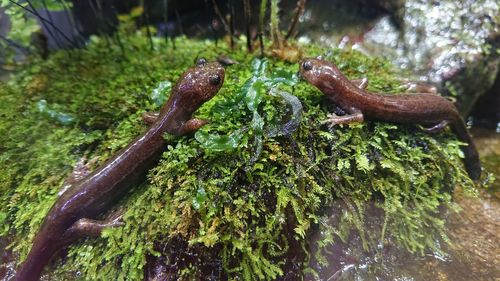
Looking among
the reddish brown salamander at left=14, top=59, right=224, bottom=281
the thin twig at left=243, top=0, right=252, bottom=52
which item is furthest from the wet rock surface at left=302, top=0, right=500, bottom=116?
the reddish brown salamander at left=14, top=59, right=224, bottom=281

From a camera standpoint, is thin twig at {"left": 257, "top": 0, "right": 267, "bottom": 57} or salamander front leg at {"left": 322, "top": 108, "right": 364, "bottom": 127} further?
thin twig at {"left": 257, "top": 0, "right": 267, "bottom": 57}

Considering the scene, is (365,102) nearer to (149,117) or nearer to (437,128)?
(437,128)

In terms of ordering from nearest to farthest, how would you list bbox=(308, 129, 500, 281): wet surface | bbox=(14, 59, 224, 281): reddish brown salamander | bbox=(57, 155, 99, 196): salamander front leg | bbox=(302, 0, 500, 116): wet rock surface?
bbox=(14, 59, 224, 281): reddish brown salamander
bbox=(308, 129, 500, 281): wet surface
bbox=(57, 155, 99, 196): salamander front leg
bbox=(302, 0, 500, 116): wet rock surface

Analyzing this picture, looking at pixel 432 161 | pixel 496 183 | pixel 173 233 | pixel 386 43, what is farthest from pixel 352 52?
pixel 173 233

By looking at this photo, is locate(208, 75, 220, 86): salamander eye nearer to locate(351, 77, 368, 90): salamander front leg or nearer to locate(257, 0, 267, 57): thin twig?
locate(257, 0, 267, 57): thin twig

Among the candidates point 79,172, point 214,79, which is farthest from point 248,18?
point 79,172

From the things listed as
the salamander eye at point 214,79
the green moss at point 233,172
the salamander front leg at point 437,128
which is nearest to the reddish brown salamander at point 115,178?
the salamander eye at point 214,79

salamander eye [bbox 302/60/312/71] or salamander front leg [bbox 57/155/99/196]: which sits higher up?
salamander eye [bbox 302/60/312/71]
